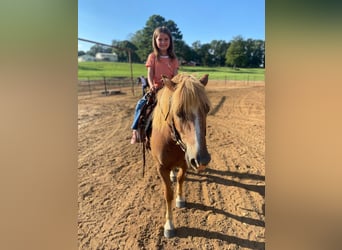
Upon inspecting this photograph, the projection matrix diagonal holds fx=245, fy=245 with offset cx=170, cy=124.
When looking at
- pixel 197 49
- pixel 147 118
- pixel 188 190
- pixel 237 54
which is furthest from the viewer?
pixel 188 190

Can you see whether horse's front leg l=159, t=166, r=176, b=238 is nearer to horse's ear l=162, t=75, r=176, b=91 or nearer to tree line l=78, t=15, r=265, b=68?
horse's ear l=162, t=75, r=176, b=91

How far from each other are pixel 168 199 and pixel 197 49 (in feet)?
2.17

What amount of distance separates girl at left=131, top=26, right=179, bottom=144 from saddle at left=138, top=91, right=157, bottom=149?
28 mm

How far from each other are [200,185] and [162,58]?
0.74m

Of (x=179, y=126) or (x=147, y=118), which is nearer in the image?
(x=179, y=126)

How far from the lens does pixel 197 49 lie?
0.90 m

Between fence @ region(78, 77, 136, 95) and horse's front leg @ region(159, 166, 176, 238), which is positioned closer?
horse's front leg @ region(159, 166, 176, 238)

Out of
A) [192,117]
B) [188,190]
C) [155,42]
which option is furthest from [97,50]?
[188,190]

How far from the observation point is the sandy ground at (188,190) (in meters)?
1.10

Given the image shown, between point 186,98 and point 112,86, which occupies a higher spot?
point 112,86

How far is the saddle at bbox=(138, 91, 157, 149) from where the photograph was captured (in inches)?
46.0

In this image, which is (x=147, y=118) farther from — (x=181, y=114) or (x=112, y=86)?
(x=112, y=86)

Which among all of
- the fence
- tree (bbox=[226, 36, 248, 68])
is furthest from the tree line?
the fence
